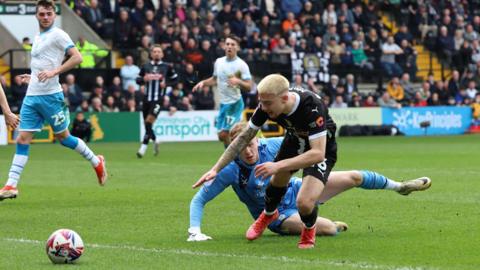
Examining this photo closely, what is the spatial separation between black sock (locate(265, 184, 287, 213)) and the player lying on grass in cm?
17

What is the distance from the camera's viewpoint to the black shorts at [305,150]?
1021 cm

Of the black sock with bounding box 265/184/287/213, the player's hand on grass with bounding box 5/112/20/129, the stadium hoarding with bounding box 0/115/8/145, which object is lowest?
the stadium hoarding with bounding box 0/115/8/145

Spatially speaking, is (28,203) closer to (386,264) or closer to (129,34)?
(386,264)

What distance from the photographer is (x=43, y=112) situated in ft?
47.8

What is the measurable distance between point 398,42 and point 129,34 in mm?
10997

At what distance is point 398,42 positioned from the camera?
41906mm

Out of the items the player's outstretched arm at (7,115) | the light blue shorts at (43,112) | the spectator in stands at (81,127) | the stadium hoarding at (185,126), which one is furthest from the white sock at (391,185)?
the stadium hoarding at (185,126)

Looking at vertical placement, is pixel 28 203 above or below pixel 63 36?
below

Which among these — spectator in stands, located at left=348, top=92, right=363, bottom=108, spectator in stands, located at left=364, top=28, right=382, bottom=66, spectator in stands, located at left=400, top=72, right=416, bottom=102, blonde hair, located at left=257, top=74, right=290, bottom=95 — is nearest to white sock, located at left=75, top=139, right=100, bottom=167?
blonde hair, located at left=257, top=74, right=290, bottom=95

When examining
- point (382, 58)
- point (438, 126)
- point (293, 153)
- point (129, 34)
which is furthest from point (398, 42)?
point (293, 153)

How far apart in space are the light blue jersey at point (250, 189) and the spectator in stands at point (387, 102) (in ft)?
86.2

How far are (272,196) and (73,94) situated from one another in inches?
905

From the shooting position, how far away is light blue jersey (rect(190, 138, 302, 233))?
35.1ft

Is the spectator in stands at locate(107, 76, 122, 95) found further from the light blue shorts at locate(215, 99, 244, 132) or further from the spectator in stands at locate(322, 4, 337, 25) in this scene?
the light blue shorts at locate(215, 99, 244, 132)
